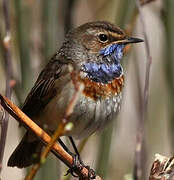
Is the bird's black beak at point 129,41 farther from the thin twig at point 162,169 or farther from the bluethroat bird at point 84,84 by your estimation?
the thin twig at point 162,169

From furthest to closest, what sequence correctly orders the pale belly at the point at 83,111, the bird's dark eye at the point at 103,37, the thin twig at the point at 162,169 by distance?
the bird's dark eye at the point at 103,37
the pale belly at the point at 83,111
the thin twig at the point at 162,169

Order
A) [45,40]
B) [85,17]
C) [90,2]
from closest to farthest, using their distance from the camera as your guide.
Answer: [45,40] < [90,2] < [85,17]

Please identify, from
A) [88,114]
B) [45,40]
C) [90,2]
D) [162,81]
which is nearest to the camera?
[88,114]

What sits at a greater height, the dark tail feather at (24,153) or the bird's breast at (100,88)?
the bird's breast at (100,88)

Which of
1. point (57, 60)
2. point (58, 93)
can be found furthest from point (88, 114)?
point (57, 60)

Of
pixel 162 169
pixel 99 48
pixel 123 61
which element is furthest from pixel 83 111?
pixel 162 169

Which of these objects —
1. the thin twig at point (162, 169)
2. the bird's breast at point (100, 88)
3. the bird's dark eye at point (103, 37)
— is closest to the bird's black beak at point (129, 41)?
the bird's dark eye at point (103, 37)

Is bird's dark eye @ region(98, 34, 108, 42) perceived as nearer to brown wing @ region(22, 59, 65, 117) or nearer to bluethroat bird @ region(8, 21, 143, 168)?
bluethroat bird @ region(8, 21, 143, 168)

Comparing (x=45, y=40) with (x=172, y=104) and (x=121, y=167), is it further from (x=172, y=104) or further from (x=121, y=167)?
(x=121, y=167)
